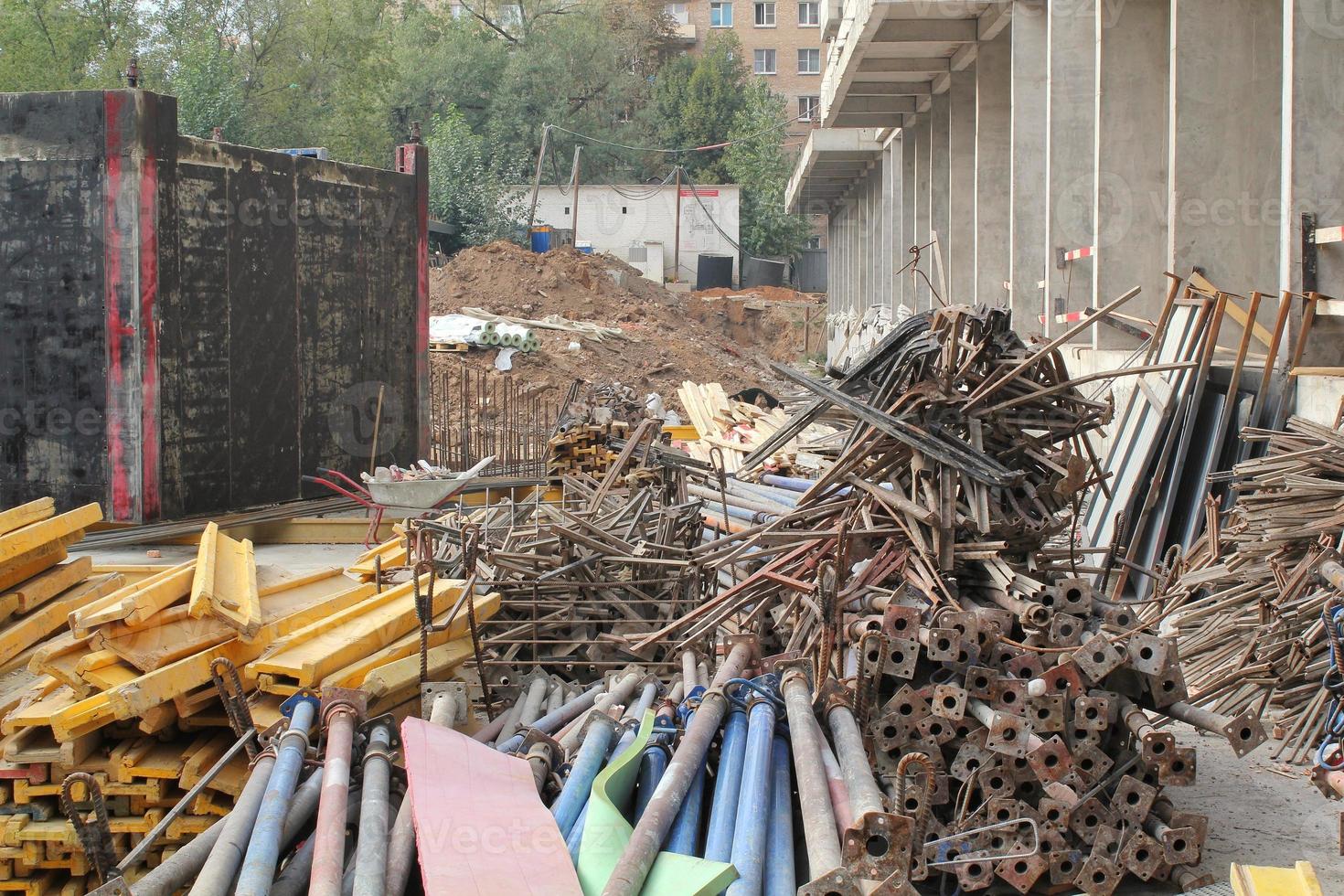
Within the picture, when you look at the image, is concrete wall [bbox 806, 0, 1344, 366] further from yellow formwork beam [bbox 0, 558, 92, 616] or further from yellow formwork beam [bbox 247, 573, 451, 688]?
yellow formwork beam [bbox 0, 558, 92, 616]

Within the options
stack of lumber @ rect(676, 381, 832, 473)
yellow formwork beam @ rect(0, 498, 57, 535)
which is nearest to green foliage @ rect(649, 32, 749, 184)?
stack of lumber @ rect(676, 381, 832, 473)

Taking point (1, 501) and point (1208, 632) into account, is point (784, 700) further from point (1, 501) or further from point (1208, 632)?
point (1, 501)

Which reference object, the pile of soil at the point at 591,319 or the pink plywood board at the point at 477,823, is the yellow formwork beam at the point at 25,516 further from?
the pile of soil at the point at 591,319

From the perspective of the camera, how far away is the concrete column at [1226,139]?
1180 centimetres

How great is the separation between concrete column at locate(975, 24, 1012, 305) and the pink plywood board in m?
16.7

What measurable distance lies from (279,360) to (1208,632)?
9.47 m

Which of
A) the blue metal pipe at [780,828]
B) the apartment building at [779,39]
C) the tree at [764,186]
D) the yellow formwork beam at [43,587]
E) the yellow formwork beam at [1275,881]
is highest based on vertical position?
the apartment building at [779,39]

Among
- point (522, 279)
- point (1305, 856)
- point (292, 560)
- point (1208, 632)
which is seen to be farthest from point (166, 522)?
point (522, 279)

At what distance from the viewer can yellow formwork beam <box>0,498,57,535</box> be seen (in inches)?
328

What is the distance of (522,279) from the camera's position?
33281 mm

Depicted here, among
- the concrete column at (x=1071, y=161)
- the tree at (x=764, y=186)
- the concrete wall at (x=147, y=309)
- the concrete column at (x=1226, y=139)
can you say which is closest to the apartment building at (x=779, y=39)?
the tree at (x=764, y=186)

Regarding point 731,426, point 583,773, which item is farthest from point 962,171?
point 583,773

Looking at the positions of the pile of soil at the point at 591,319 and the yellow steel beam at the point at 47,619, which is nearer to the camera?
the yellow steel beam at the point at 47,619

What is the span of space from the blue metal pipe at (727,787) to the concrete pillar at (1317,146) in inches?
231
